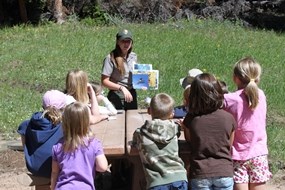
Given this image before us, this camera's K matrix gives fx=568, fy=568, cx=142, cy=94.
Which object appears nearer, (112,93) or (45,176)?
(45,176)

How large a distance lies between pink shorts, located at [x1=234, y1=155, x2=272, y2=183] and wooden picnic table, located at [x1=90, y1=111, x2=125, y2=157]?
0.93 m

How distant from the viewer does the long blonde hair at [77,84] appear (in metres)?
4.96

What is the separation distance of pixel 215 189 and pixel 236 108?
0.68 meters

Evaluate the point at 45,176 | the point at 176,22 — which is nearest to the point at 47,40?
the point at 176,22

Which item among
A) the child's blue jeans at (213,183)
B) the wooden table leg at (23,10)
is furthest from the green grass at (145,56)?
the child's blue jeans at (213,183)

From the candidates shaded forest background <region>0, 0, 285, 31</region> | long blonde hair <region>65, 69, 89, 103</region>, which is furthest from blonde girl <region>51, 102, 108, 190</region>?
shaded forest background <region>0, 0, 285, 31</region>

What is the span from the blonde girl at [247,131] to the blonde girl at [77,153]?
110cm

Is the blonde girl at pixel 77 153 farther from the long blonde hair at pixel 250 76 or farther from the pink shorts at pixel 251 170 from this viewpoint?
the long blonde hair at pixel 250 76

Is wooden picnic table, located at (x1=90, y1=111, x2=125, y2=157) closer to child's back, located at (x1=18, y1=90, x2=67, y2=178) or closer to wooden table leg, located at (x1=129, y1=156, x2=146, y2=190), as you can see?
wooden table leg, located at (x1=129, y1=156, x2=146, y2=190)

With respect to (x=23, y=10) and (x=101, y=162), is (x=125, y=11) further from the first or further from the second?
(x=101, y=162)

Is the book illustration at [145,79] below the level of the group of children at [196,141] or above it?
Answer: above

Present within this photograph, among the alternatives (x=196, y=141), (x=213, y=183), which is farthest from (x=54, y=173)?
(x=213, y=183)

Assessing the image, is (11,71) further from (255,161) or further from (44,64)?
(255,161)

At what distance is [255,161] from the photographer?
4.51 m
